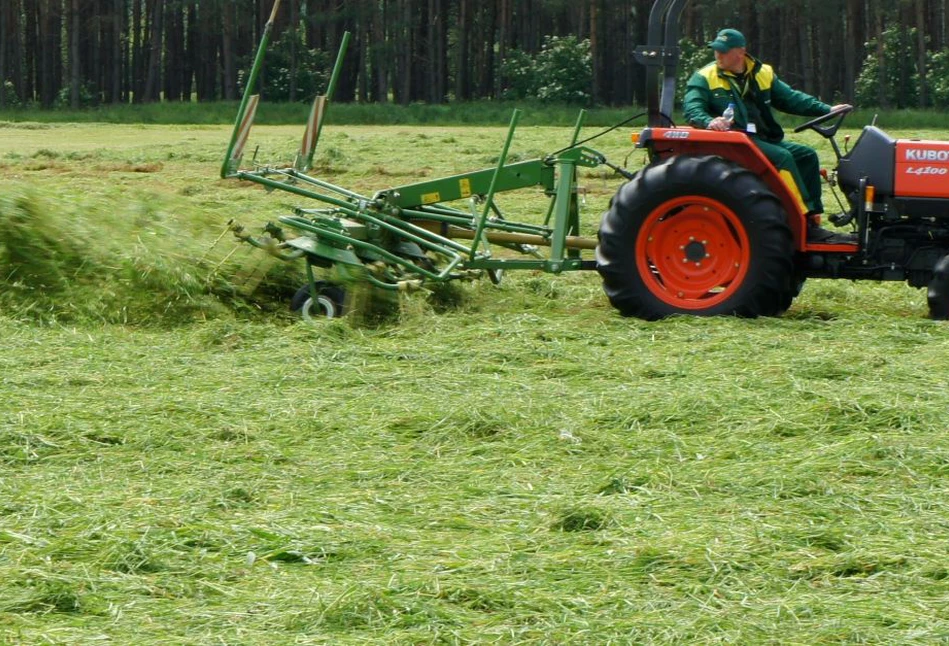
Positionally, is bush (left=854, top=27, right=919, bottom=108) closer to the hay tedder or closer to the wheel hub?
the hay tedder

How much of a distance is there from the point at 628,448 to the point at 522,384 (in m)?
1.12

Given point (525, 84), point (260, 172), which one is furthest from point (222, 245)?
point (525, 84)

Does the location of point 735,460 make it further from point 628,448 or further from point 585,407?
point 585,407

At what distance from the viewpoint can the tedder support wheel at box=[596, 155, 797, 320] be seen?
805 cm

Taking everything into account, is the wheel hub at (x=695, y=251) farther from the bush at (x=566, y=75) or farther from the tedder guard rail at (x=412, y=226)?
the bush at (x=566, y=75)

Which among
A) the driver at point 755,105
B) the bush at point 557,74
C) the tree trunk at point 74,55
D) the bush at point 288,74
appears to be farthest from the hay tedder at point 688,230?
the bush at point 288,74

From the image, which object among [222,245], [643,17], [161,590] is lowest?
[161,590]

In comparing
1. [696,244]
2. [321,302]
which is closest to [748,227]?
[696,244]

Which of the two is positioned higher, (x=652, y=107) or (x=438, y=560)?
(x=652, y=107)

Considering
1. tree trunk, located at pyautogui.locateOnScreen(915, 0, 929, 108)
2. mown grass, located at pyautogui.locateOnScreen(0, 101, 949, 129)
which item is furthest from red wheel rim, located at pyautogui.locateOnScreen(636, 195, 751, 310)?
tree trunk, located at pyautogui.locateOnScreen(915, 0, 929, 108)

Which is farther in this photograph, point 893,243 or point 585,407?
point 893,243

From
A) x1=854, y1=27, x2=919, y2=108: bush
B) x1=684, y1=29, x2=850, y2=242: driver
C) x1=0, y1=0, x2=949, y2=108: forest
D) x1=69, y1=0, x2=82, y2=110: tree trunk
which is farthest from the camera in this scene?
x1=69, y1=0, x2=82, y2=110: tree trunk

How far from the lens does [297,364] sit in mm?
6980

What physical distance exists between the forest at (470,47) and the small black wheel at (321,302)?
3131 cm
